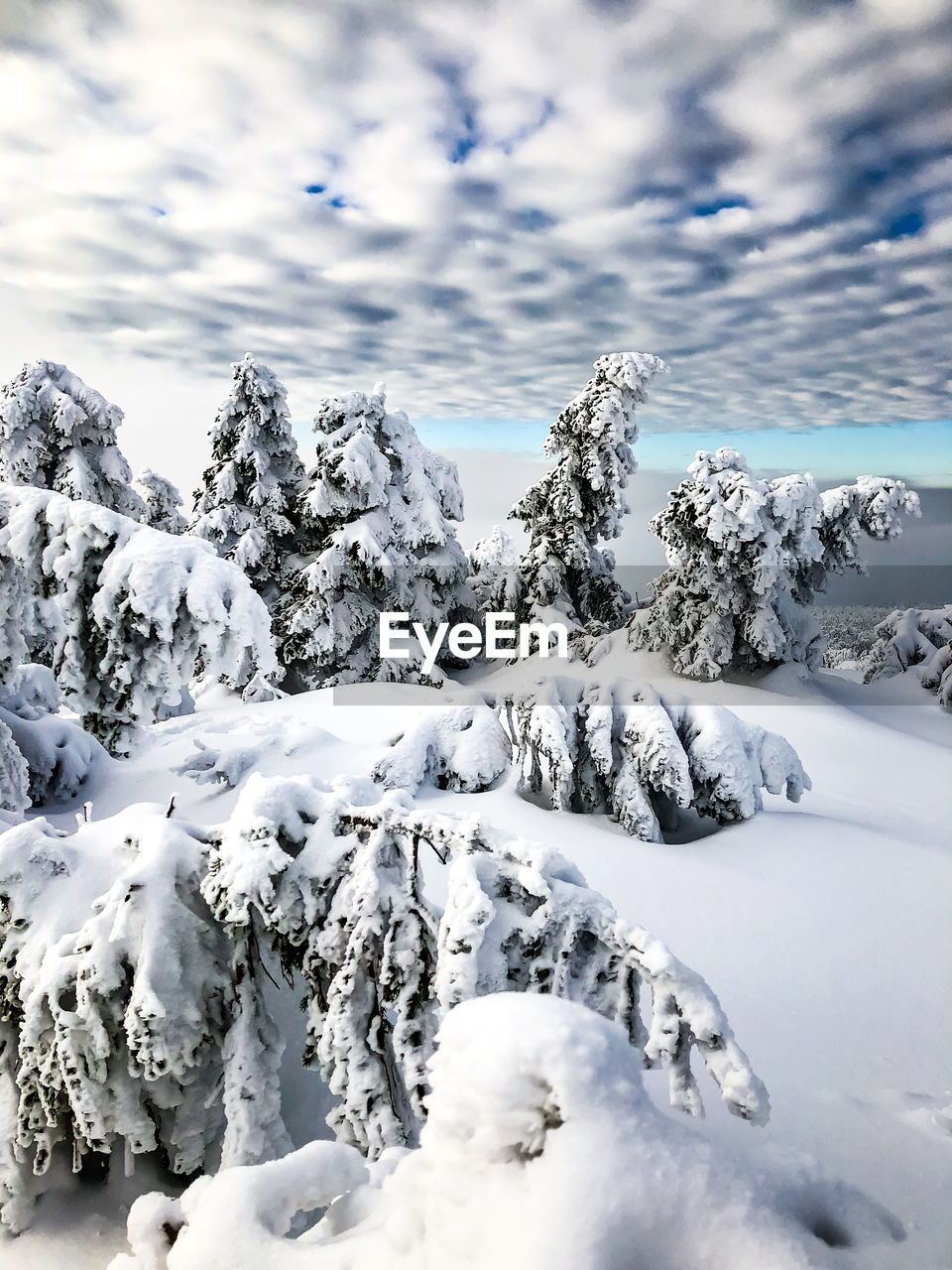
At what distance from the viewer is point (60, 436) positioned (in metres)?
13.9

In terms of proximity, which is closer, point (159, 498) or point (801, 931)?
point (801, 931)

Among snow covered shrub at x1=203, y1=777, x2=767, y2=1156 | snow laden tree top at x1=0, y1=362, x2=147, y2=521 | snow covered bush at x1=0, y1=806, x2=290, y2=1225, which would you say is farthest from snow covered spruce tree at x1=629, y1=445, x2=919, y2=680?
snow laden tree top at x1=0, y1=362, x2=147, y2=521

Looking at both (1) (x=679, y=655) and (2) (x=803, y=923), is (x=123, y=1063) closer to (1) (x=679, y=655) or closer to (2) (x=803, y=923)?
(2) (x=803, y=923)

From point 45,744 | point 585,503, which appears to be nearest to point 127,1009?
point 45,744

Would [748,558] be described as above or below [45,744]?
above

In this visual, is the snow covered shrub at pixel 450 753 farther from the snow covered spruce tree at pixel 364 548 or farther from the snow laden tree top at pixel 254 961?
the snow covered spruce tree at pixel 364 548

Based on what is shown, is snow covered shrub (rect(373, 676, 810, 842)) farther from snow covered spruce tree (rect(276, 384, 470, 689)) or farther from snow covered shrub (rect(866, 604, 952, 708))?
snow covered shrub (rect(866, 604, 952, 708))

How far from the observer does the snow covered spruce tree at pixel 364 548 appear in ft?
48.0

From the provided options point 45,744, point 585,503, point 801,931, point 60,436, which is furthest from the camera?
point 585,503

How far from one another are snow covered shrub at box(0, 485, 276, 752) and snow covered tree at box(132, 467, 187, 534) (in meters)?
18.8

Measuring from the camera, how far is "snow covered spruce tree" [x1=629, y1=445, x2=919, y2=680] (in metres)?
11.6

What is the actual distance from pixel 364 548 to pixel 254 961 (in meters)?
12.5

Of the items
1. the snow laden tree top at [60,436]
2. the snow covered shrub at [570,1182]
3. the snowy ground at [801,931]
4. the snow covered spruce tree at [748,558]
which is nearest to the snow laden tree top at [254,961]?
the snowy ground at [801,931]

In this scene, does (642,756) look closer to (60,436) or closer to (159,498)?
(60,436)
